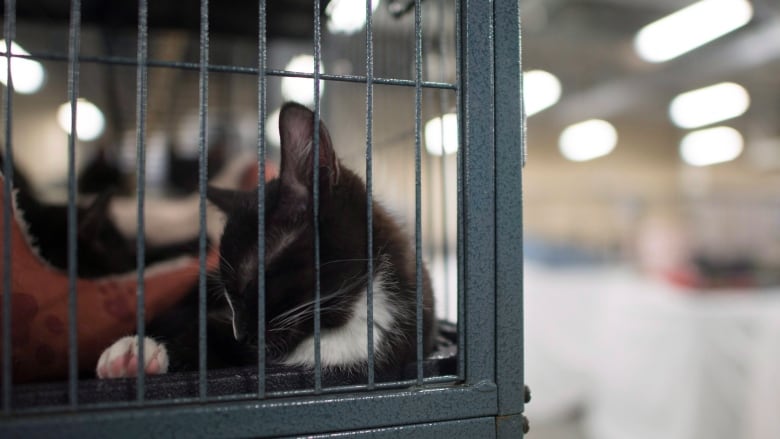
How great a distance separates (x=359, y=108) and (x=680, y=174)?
30.6ft

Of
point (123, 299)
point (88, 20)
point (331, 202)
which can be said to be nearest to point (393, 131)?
point (331, 202)

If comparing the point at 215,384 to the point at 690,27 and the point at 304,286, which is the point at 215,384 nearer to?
the point at 304,286

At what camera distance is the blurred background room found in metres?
2.23

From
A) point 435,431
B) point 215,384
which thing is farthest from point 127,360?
point 435,431

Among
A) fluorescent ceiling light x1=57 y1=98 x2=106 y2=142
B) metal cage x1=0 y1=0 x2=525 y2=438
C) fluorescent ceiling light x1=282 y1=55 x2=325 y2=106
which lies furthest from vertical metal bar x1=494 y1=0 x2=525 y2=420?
fluorescent ceiling light x1=57 y1=98 x2=106 y2=142

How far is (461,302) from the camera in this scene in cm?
61

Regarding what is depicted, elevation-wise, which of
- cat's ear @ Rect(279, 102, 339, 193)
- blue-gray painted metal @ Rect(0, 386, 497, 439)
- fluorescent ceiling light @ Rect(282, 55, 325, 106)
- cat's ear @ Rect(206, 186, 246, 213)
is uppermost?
fluorescent ceiling light @ Rect(282, 55, 325, 106)

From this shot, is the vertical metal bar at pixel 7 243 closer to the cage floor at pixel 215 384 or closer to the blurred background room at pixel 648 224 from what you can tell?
the cage floor at pixel 215 384

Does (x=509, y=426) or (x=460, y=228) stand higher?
(x=460, y=228)

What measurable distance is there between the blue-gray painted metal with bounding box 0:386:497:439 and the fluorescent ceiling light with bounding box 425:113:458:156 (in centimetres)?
28

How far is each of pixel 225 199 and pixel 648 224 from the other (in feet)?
25.2

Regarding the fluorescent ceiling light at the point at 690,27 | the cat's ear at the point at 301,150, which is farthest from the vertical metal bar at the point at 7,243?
the fluorescent ceiling light at the point at 690,27

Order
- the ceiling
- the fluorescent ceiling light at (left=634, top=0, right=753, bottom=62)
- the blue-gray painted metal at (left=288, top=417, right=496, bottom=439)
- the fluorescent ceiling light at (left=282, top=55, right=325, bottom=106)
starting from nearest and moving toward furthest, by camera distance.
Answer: the blue-gray painted metal at (left=288, top=417, right=496, bottom=439) < the fluorescent ceiling light at (left=282, top=55, right=325, bottom=106) < the fluorescent ceiling light at (left=634, top=0, right=753, bottom=62) < the ceiling

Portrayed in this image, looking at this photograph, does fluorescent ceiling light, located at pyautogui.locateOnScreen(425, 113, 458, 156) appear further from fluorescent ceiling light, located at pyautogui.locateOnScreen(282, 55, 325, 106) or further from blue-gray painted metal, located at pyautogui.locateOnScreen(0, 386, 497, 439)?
fluorescent ceiling light, located at pyautogui.locateOnScreen(282, 55, 325, 106)
